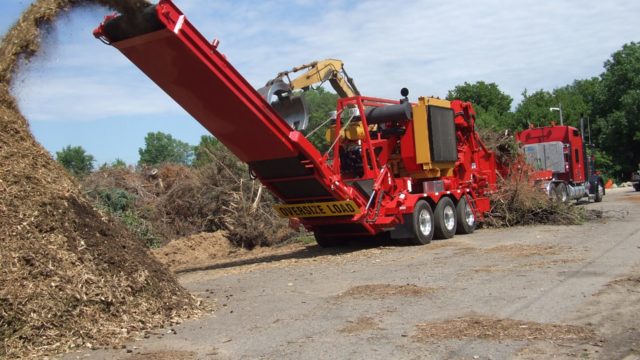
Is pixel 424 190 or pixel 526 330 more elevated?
pixel 424 190

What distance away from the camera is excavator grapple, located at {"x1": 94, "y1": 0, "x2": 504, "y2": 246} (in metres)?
10.1

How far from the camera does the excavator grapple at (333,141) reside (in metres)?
10.1

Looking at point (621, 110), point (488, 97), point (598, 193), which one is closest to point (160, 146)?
point (488, 97)

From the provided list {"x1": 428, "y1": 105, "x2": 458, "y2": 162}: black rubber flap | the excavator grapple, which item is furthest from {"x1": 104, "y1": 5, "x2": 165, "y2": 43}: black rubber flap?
{"x1": 428, "y1": 105, "x2": 458, "y2": 162}: black rubber flap

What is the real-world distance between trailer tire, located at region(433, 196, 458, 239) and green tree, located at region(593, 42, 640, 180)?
3935cm

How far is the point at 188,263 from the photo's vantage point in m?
15.7

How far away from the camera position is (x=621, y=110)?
52188 millimetres

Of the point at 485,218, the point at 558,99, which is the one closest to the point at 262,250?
the point at 485,218

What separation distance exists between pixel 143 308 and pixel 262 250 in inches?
379

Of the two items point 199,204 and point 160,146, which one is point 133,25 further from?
point 160,146

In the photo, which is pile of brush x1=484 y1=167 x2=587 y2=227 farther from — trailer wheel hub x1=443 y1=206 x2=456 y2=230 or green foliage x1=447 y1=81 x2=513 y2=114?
green foliage x1=447 y1=81 x2=513 y2=114

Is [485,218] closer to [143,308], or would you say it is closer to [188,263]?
[188,263]

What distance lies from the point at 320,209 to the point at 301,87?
3.14 m

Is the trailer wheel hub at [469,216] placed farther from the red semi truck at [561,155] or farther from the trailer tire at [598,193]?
the trailer tire at [598,193]
